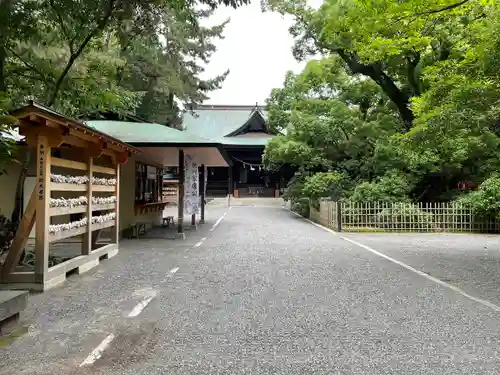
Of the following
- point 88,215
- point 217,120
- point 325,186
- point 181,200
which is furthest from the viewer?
point 217,120

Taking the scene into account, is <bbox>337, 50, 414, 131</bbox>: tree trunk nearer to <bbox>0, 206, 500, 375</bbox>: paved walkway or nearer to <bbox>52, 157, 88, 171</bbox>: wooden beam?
<bbox>0, 206, 500, 375</bbox>: paved walkway

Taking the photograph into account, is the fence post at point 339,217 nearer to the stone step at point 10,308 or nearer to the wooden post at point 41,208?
the wooden post at point 41,208

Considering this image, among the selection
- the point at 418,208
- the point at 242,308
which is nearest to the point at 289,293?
the point at 242,308

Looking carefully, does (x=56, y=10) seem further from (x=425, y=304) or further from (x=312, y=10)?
(x=312, y=10)

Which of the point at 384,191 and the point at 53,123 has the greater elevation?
the point at 53,123

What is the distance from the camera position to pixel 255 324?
182 inches

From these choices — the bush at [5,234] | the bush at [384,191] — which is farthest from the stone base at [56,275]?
the bush at [384,191]

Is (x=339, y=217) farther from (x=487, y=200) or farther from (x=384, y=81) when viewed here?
(x=384, y=81)

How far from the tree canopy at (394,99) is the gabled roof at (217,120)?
52.5 ft

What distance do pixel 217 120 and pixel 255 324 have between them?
127 ft

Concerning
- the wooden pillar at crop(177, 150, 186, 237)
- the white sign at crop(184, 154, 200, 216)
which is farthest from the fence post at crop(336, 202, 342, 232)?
the wooden pillar at crop(177, 150, 186, 237)

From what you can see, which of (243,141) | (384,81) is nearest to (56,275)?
(384,81)

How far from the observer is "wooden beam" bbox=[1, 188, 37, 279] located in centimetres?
607

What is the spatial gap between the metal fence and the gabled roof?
78.4 ft
